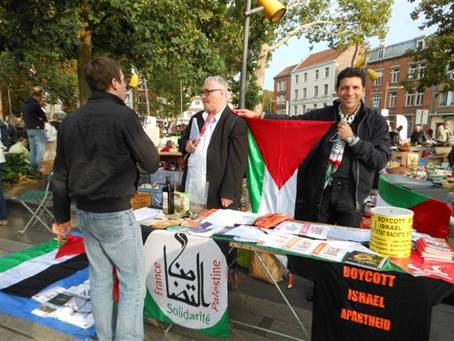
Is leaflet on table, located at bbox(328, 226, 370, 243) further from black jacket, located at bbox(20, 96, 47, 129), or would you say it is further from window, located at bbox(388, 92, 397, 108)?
window, located at bbox(388, 92, 397, 108)

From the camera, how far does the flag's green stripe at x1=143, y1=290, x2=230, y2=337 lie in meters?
2.18

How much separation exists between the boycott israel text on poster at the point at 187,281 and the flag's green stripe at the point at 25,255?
6.37ft

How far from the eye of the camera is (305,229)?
2.24m

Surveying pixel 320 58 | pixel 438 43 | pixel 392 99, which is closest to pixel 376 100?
pixel 392 99

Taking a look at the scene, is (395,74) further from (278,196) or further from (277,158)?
(278,196)

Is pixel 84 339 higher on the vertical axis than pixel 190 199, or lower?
lower

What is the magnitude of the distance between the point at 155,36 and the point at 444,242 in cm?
499

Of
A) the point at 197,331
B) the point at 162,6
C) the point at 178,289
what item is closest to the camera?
the point at 178,289

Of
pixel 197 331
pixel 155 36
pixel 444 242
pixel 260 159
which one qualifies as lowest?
pixel 197 331

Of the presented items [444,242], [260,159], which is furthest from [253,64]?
[444,242]

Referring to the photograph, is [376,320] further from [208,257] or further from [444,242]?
[208,257]

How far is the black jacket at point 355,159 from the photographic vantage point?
231cm

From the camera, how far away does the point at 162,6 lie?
5254 millimetres

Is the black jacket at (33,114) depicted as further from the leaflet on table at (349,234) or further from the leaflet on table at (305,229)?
the leaflet on table at (349,234)
